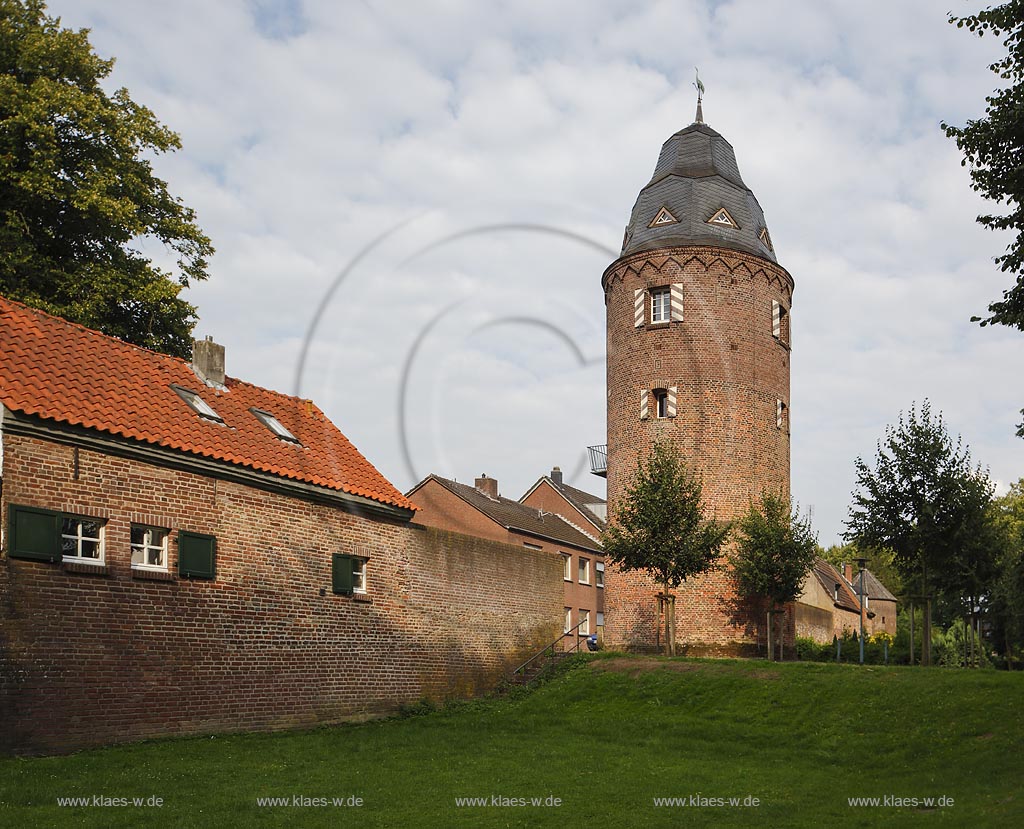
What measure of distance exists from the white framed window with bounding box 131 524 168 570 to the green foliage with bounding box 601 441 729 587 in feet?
52.8

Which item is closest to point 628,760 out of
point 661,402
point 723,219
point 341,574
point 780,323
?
point 341,574

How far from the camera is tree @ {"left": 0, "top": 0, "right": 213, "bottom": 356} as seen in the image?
26141mm

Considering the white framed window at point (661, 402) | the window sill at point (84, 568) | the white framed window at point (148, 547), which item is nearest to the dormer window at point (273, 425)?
the white framed window at point (148, 547)

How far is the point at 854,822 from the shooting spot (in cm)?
1298

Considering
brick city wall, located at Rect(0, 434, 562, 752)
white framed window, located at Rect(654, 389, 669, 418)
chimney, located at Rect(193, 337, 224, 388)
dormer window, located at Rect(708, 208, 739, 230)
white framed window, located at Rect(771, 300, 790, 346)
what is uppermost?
dormer window, located at Rect(708, 208, 739, 230)

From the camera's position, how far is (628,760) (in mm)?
18078

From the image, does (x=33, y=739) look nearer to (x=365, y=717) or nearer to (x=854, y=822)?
(x=365, y=717)

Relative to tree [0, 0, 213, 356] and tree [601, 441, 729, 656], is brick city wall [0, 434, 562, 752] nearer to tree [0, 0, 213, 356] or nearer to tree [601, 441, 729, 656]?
tree [601, 441, 729, 656]

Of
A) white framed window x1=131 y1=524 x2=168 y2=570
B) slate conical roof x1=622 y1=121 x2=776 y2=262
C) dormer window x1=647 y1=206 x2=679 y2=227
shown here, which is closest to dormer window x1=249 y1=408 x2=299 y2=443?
white framed window x1=131 y1=524 x2=168 y2=570

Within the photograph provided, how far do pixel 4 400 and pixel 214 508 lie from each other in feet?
15.5

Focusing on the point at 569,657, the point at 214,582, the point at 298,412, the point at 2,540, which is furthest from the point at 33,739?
the point at 569,657

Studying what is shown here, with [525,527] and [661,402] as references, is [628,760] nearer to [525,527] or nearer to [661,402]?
[661,402]

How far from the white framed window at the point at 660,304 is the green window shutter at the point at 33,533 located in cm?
2597

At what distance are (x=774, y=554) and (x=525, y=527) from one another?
20.0 m
